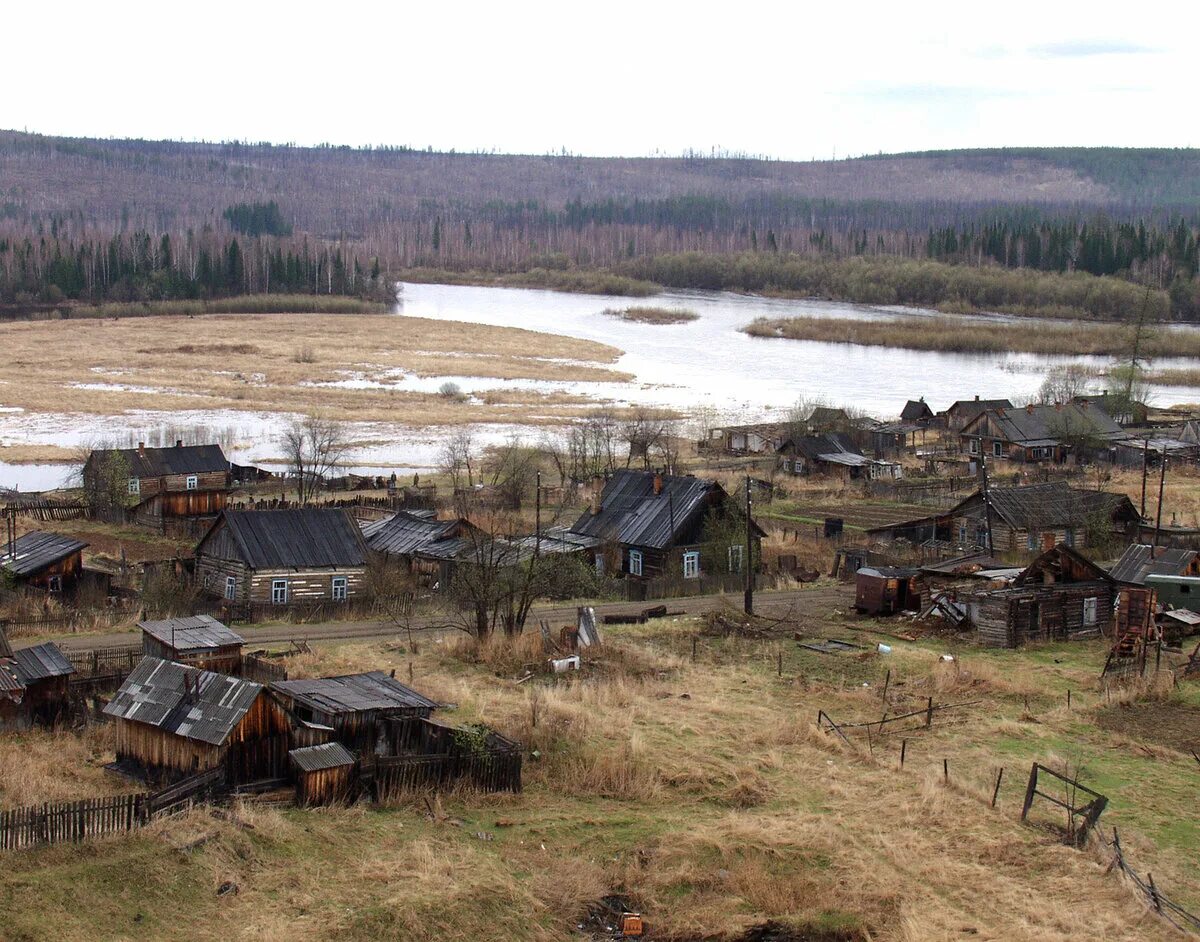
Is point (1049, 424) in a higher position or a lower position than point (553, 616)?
higher

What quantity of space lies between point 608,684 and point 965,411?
152 feet

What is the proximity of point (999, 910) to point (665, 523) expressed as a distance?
870 inches

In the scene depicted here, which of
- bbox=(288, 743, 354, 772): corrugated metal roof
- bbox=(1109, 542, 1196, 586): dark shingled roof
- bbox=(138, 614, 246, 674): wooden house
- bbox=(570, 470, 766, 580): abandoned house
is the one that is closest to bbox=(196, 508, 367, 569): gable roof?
bbox=(570, 470, 766, 580): abandoned house

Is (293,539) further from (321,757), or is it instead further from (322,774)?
(322,774)

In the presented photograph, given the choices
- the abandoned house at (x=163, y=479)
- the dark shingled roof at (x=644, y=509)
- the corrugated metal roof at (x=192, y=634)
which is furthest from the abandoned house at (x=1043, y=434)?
the corrugated metal roof at (x=192, y=634)

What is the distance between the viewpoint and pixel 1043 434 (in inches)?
2421

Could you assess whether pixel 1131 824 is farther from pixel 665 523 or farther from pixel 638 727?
pixel 665 523

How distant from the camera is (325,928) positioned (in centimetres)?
1484

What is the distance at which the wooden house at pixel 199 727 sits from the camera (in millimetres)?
18688

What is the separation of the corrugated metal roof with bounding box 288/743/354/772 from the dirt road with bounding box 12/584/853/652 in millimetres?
9985

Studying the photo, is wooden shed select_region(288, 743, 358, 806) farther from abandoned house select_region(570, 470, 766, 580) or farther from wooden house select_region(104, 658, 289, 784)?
abandoned house select_region(570, 470, 766, 580)

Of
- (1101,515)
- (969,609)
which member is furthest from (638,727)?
(1101,515)

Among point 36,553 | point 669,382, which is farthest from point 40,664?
point 669,382

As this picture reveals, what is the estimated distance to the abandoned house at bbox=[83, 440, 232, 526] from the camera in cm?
4375
